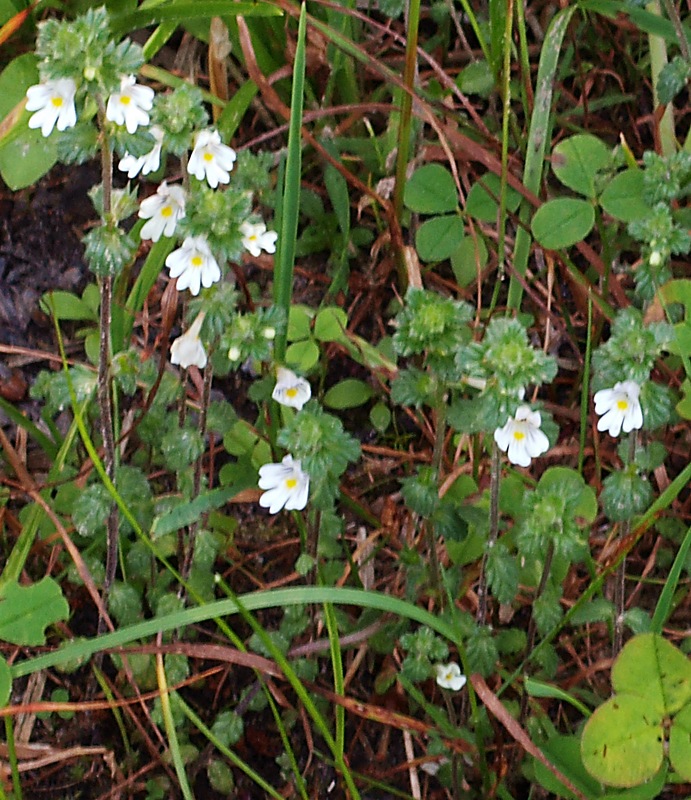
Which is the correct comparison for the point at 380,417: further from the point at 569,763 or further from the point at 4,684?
the point at 4,684

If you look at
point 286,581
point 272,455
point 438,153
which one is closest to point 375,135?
point 438,153

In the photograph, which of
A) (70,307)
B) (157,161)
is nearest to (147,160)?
(157,161)

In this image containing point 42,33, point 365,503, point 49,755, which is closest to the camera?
point 42,33

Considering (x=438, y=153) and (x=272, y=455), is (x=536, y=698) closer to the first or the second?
(x=272, y=455)

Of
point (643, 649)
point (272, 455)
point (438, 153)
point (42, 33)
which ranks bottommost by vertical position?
point (643, 649)

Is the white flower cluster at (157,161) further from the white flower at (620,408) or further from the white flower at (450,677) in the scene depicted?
the white flower at (450,677)

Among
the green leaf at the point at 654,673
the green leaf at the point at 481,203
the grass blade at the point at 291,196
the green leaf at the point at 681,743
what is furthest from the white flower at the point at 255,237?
the green leaf at the point at 681,743
